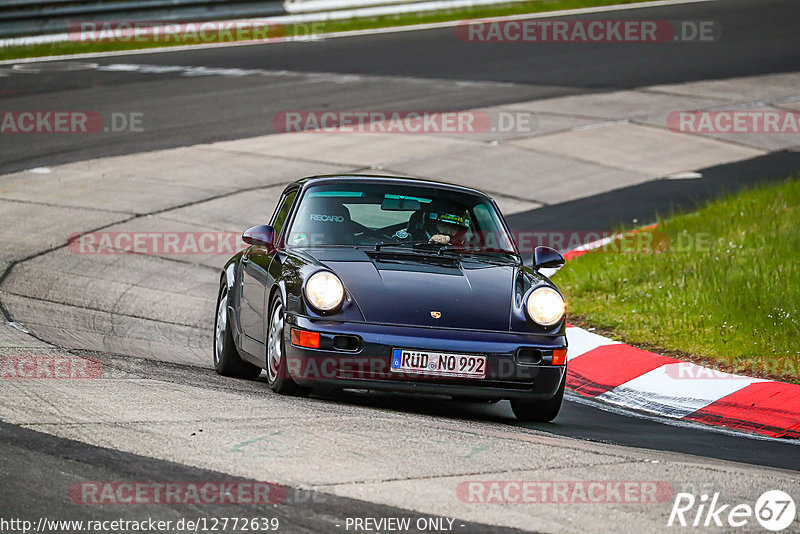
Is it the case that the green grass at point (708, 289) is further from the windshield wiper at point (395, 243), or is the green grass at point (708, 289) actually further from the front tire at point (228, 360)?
the front tire at point (228, 360)

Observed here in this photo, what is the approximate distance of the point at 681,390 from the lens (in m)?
7.98

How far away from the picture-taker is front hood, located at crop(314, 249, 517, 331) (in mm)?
6570

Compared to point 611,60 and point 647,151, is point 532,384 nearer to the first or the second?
point 647,151

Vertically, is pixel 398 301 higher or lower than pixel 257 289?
higher

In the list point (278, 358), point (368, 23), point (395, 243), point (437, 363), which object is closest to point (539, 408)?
point (437, 363)

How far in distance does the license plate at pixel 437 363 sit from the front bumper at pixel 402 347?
0.02 meters

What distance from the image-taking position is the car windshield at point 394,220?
299 inches

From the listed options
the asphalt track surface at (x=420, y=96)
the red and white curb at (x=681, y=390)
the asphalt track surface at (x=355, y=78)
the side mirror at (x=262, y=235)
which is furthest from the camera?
the asphalt track surface at (x=355, y=78)

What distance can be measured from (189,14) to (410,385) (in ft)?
71.1

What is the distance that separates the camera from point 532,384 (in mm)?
6633

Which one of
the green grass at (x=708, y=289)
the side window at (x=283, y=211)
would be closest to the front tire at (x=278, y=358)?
the side window at (x=283, y=211)

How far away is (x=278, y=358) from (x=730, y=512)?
2.95 metres

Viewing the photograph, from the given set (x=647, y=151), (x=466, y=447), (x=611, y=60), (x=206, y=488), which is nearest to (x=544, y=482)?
(x=466, y=447)

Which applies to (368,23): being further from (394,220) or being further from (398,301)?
(398,301)
